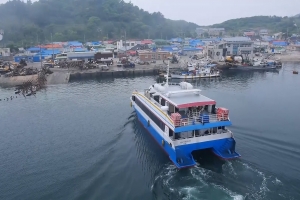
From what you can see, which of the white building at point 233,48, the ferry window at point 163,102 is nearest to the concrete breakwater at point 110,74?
the white building at point 233,48

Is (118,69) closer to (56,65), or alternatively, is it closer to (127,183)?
(56,65)

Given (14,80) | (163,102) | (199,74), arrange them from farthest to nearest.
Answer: (199,74)
(14,80)
(163,102)

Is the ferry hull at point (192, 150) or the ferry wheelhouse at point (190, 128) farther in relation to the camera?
the ferry wheelhouse at point (190, 128)

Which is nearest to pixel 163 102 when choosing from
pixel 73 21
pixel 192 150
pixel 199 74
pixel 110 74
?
pixel 192 150

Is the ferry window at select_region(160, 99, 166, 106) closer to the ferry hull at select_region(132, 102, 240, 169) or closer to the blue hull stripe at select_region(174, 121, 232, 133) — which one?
the ferry hull at select_region(132, 102, 240, 169)

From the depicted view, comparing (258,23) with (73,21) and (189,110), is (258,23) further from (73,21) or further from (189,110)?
(189,110)

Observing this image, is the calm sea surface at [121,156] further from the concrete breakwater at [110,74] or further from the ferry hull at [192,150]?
the concrete breakwater at [110,74]

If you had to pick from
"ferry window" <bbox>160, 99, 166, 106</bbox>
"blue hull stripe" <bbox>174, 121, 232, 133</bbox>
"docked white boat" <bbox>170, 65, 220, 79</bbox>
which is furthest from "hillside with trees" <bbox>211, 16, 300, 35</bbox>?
"blue hull stripe" <bbox>174, 121, 232, 133</bbox>
